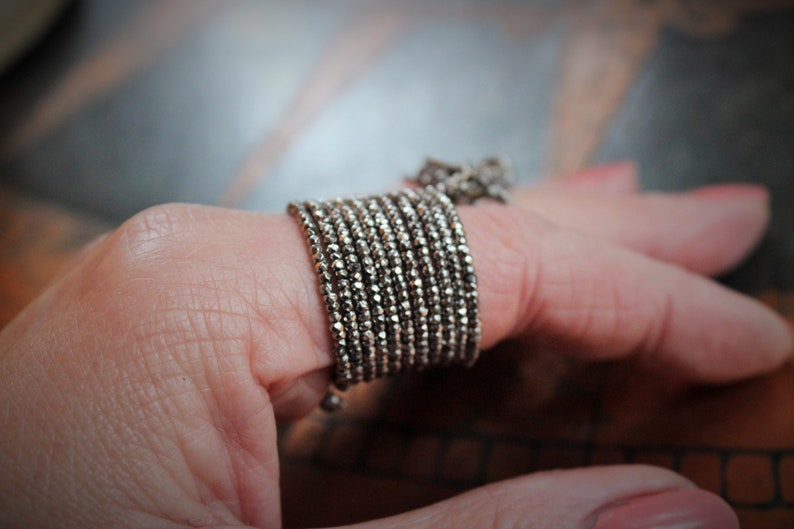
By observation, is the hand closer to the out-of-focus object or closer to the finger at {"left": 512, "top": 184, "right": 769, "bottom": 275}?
the finger at {"left": 512, "top": 184, "right": 769, "bottom": 275}

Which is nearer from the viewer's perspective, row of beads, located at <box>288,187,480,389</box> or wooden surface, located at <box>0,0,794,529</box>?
row of beads, located at <box>288,187,480,389</box>

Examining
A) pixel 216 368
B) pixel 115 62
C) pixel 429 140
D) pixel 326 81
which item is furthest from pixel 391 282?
pixel 115 62

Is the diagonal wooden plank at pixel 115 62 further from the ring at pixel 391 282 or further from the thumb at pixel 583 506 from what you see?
the thumb at pixel 583 506

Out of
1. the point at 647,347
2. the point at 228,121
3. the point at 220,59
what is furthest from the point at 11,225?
the point at 647,347

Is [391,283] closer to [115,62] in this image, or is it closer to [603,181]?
[603,181]

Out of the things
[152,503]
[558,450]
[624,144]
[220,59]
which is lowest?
[558,450]

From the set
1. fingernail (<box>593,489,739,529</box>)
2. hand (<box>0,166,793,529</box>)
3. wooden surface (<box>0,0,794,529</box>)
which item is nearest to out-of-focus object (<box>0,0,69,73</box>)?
wooden surface (<box>0,0,794,529</box>)

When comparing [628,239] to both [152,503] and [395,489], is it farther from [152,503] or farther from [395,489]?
[152,503]

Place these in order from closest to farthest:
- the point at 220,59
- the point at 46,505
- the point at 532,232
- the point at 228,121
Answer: the point at 46,505 → the point at 532,232 → the point at 228,121 → the point at 220,59
